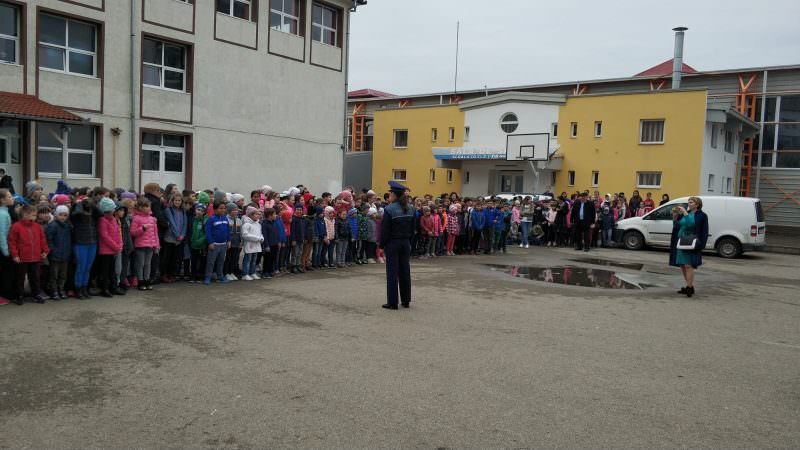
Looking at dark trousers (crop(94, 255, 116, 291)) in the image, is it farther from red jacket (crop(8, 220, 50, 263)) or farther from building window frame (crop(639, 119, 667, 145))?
building window frame (crop(639, 119, 667, 145))

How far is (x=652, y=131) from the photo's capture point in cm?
3083

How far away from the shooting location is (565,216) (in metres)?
22.1

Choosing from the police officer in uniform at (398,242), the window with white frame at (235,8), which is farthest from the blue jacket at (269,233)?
the window with white frame at (235,8)

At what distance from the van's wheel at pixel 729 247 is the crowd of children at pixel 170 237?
32.1 feet

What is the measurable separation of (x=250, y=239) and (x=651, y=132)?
82.6 feet

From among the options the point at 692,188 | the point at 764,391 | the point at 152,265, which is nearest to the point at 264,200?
the point at 152,265

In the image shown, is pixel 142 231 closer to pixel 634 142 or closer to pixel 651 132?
pixel 634 142

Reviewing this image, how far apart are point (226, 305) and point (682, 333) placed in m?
6.54

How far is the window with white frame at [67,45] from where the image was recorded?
1809cm

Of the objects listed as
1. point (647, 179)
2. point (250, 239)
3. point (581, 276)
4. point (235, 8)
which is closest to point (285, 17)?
point (235, 8)

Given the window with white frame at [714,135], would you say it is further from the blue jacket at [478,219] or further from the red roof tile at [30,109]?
the red roof tile at [30,109]

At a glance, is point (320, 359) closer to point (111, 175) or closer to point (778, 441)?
point (778, 441)

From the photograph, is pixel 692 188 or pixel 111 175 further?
pixel 692 188

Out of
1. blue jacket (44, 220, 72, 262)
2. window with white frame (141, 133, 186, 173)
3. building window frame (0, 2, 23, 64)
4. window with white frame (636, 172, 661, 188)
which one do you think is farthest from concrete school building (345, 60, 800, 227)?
blue jacket (44, 220, 72, 262)
